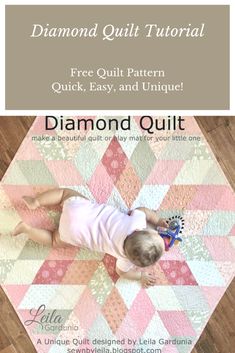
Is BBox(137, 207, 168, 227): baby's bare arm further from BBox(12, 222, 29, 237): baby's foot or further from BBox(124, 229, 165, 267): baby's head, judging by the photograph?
BBox(12, 222, 29, 237): baby's foot

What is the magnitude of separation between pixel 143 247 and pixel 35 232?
279 millimetres

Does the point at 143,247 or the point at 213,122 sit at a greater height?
the point at 213,122

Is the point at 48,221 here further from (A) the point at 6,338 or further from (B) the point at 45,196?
(A) the point at 6,338

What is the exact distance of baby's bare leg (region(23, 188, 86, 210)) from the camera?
1087 millimetres

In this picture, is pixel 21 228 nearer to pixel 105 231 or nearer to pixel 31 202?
pixel 31 202

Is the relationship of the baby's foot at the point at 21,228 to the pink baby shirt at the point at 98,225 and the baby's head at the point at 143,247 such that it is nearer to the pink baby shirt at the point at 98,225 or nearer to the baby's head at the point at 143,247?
the pink baby shirt at the point at 98,225

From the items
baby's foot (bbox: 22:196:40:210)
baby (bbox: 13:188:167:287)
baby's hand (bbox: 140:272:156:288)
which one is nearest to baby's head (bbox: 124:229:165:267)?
baby (bbox: 13:188:167:287)

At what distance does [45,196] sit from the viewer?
109 cm

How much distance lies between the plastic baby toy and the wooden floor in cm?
15

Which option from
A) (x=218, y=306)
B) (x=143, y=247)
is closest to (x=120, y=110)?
(x=143, y=247)

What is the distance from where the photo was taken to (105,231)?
1018 millimetres

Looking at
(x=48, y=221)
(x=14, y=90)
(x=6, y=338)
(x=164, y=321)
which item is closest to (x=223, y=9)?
(x=14, y=90)

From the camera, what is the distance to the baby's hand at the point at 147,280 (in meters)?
1.10

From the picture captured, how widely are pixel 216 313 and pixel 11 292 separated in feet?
1.58
